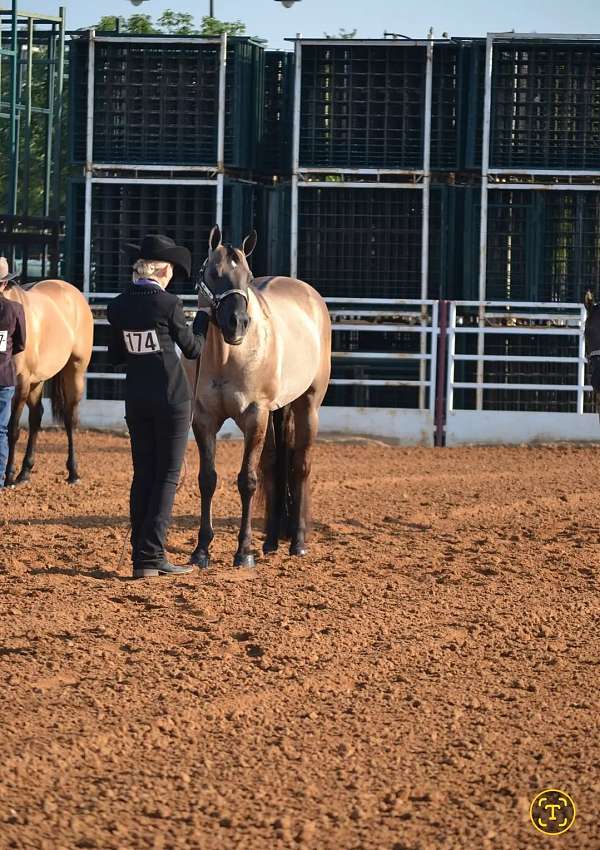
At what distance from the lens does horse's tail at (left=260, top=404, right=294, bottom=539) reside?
9.06 meters

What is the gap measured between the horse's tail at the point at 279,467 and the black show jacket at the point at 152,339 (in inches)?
57.5

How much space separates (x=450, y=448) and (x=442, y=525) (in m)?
6.02

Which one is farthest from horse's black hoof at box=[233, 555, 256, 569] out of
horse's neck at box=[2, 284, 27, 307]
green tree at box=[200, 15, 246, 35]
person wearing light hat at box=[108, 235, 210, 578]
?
green tree at box=[200, 15, 246, 35]

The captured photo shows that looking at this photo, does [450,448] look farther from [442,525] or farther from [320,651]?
[320,651]

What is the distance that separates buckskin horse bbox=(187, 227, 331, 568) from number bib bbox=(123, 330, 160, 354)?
439 mm

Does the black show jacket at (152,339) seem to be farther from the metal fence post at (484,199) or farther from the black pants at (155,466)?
the metal fence post at (484,199)

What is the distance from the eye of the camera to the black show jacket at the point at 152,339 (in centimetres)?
762

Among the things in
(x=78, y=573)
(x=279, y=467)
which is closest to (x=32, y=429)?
(x=279, y=467)

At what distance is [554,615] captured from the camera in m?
7.04

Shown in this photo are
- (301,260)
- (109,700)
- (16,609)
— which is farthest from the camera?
(301,260)

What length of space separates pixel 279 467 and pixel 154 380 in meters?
1.71

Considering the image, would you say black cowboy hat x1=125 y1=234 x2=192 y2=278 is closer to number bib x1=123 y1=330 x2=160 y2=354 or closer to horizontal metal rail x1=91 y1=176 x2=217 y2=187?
number bib x1=123 y1=330 x2=160 y2=354

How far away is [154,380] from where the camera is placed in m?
7.65

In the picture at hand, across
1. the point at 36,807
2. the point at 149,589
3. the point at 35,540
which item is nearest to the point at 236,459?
the point at 35,540
